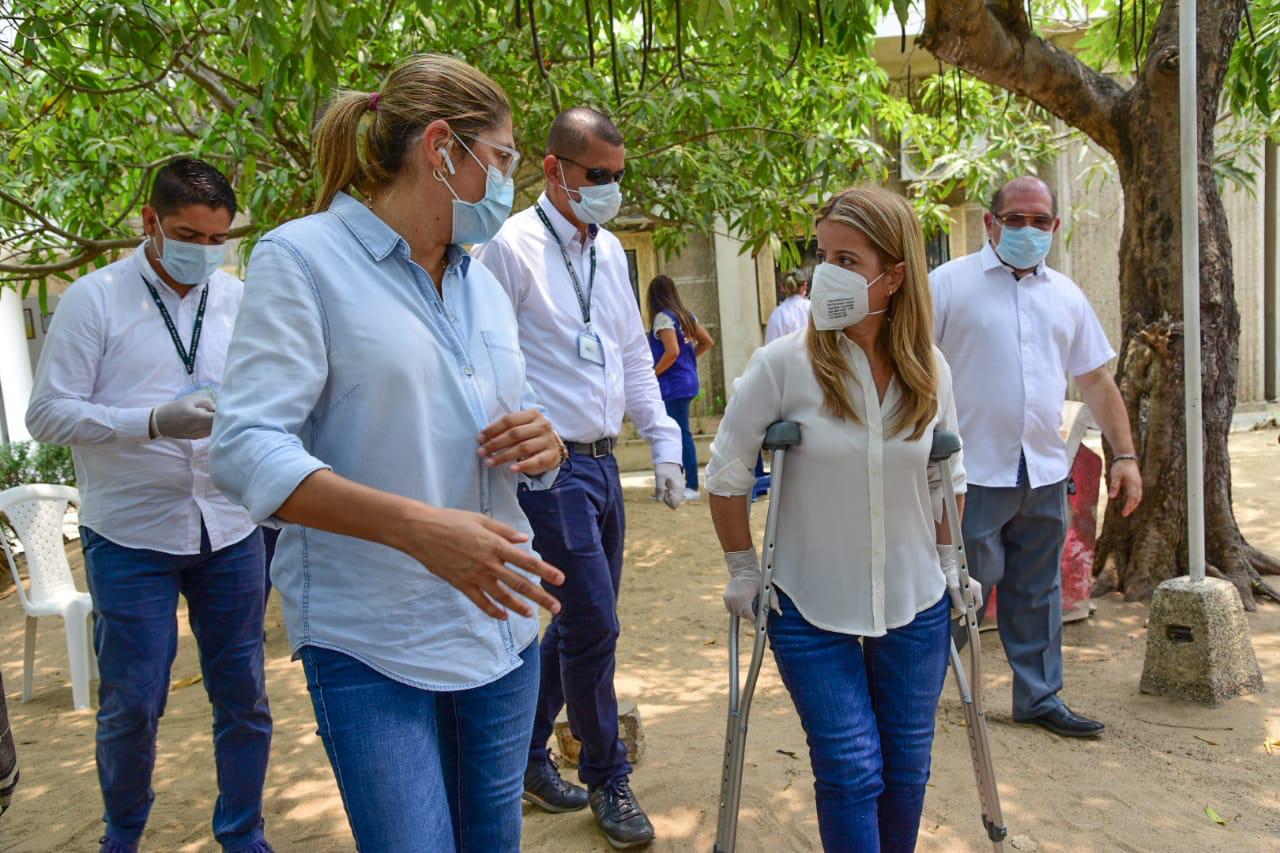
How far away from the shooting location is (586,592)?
128 inches

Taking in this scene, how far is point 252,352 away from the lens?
166 cm

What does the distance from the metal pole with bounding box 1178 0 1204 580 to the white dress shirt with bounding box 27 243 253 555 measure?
12.0 feet

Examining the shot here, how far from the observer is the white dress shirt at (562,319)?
3.36 m

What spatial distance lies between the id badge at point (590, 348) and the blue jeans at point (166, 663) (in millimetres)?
1149

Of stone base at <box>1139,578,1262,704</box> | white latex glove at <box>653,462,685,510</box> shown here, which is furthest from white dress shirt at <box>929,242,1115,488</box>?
white latex glove at <box>653,462,685,510</box>

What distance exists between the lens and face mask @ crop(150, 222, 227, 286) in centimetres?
319

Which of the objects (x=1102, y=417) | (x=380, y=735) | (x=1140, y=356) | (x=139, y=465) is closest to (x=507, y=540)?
(x=380, y=735)

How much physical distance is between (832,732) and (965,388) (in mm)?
2126

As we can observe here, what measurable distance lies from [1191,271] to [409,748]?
3833 mm

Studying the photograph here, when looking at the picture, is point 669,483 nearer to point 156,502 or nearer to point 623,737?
point 623,737

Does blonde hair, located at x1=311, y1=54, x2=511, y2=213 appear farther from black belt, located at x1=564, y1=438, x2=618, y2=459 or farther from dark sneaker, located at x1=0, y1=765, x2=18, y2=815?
dark sneaker, located at x1=0, y1=765, x2=18, y2=815

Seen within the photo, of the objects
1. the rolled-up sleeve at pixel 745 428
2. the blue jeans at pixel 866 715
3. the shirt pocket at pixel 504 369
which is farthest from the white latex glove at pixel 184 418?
the blue jeans at pixel 866 715

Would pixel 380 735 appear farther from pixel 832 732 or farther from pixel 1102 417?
pixel 1102 417

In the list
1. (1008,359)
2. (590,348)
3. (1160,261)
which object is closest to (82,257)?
(590,348)
